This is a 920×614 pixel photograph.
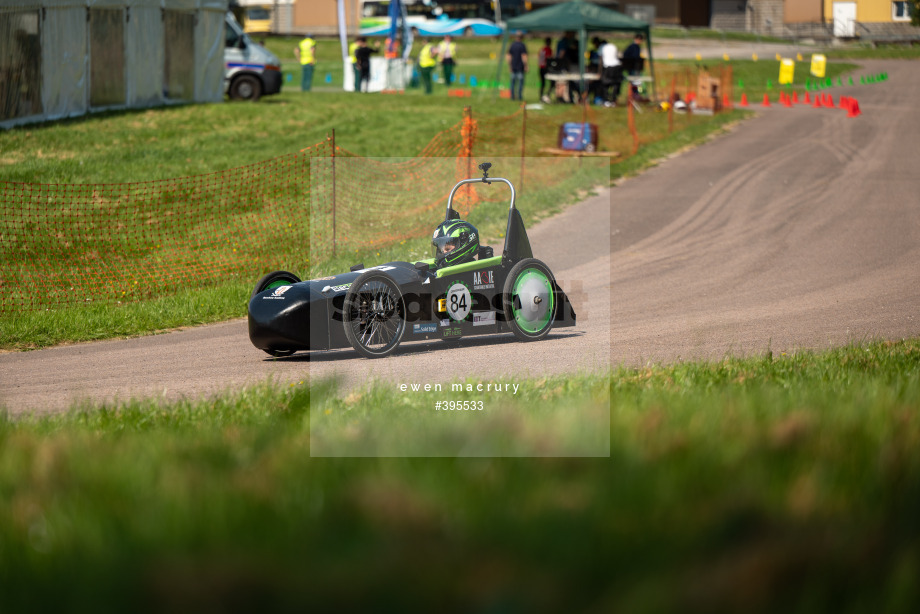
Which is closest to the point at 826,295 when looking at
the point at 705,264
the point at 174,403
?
the point at 705,264

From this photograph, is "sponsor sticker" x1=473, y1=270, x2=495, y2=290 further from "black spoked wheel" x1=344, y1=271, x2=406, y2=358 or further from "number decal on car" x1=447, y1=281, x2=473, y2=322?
"black spoked wheel" x1=344, y1=271, x2=406, y2=358

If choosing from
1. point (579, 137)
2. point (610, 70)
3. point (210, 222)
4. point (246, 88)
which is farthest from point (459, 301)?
point (246, 88)

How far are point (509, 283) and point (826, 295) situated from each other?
16.3 feet

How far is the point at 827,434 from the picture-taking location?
11.8ft

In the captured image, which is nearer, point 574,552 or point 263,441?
point 574,552

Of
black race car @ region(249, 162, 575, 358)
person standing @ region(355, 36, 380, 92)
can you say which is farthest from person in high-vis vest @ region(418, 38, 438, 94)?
black race car @ region(249, 162, 575, 358)

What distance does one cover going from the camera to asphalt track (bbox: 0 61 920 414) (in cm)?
819

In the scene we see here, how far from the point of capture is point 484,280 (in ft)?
28.2

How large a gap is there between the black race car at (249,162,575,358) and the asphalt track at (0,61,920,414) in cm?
22

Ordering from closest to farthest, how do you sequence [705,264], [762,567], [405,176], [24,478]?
1. [762,567]
2. [24,478]
3. [705,264]
4. [405,176]

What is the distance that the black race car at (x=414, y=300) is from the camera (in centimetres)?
812

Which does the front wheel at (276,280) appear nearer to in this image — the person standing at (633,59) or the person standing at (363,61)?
the person standing at (633,59)

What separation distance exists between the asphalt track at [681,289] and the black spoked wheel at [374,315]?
0.50 ft

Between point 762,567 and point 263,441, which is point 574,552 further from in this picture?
point 263,441
